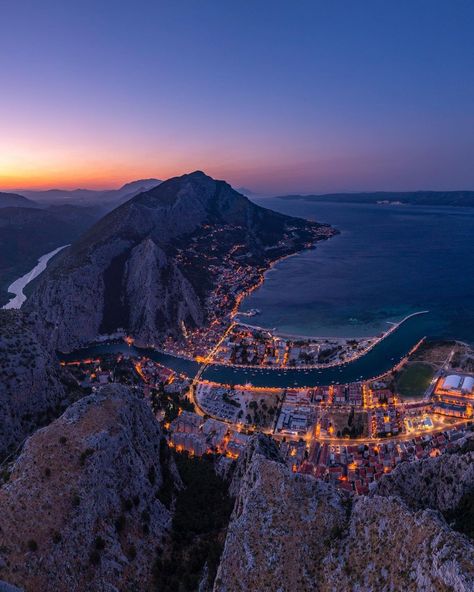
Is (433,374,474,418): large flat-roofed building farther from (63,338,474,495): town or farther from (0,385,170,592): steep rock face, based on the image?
(0,385,170,592): steep rock face

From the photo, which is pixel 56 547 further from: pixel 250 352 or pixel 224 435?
pixel 250 352

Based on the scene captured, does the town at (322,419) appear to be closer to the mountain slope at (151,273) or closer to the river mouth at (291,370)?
the river mouth at (291,370)

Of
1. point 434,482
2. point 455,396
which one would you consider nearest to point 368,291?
point 455,396

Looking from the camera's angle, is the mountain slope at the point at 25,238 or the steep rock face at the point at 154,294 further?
the mountain slope at the point at 25,238

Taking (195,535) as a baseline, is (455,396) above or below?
below

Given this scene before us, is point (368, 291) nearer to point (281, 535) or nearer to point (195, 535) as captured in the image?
point (195, 535)

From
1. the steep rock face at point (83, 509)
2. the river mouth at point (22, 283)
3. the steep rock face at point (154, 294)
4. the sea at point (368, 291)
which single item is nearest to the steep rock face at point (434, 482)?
the steep rock face at point (83, 509)
